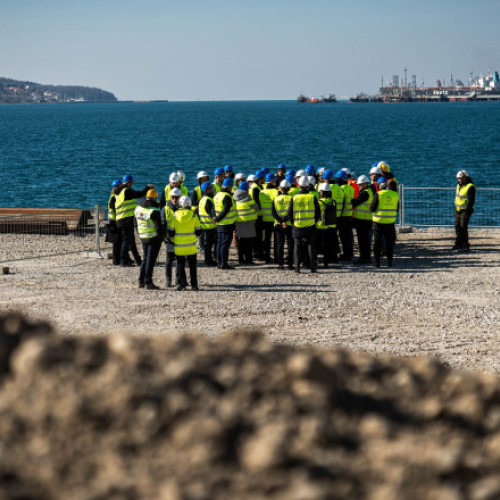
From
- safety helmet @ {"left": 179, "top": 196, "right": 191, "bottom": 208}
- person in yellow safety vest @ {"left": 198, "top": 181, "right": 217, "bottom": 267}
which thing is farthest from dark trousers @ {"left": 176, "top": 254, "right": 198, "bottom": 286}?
person in yellow safety vest @ {"left": 198, "top": 181, "right": 217, "bottom": 267}

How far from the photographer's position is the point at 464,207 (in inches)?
789

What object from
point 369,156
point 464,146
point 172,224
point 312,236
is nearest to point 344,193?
point 312,236

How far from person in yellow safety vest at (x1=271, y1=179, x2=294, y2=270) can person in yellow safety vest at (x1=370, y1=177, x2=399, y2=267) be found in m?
1.67

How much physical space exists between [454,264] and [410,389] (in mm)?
14190

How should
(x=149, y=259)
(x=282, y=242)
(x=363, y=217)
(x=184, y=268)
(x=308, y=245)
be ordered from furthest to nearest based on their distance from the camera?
(x=363, y=217)
(x=282, y=242)
(x=308, y=245)
(x=149, y=259)
(x=184, y=268)

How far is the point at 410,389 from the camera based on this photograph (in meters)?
4.74

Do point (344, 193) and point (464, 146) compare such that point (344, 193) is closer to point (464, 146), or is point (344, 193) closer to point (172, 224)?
point (172, 224)

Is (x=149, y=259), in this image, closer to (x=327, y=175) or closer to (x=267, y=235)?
(x=267, y=235)

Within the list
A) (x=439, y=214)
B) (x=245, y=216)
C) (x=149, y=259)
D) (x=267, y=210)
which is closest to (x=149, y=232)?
(x=149, y=259)

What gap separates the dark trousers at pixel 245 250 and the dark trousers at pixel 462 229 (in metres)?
4.70

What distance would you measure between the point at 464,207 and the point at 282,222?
446cm

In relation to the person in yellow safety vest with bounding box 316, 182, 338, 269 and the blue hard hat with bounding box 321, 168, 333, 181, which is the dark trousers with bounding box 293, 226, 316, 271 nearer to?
the person in yellow safety vest with bounding box 316, 182, 338, 269

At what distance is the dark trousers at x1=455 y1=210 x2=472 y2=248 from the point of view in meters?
20.0

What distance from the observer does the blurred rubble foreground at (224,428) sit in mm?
3914
